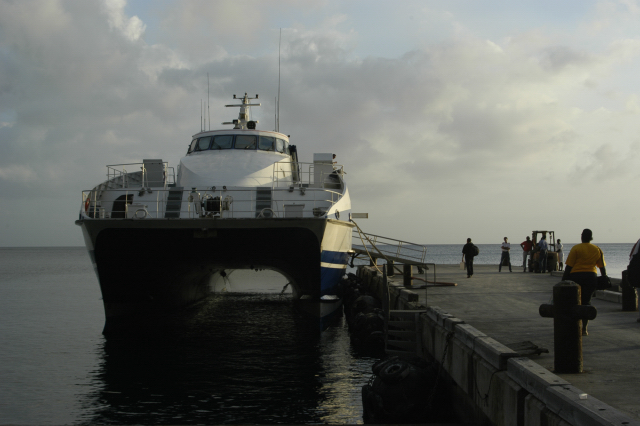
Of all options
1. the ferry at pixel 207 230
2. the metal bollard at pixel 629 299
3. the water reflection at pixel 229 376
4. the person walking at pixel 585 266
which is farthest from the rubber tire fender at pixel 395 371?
the ferry at pixel 207 230

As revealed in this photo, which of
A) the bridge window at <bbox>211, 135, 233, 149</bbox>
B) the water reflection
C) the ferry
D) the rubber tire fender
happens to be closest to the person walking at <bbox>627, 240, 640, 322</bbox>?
the rubber tire fender

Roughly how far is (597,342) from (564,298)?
2176mm

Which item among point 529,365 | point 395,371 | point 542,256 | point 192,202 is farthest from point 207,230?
point 542,256

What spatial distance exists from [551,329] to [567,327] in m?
2.80

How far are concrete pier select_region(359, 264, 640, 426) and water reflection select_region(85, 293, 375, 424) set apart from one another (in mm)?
2036

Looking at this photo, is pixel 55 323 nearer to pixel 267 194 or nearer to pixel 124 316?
pixel 124 316

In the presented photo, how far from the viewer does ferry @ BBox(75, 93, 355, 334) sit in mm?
13188

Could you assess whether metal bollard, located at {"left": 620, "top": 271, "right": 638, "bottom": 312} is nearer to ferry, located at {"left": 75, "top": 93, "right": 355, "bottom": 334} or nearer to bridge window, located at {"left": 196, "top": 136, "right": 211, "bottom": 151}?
ferry, located at {"left": 75, "top": 93, "right": 355, "bottom": 334}

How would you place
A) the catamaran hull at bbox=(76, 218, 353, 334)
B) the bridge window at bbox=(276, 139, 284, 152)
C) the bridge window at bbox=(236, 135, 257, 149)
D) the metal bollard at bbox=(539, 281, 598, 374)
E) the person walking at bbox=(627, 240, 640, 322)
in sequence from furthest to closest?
the bridge window at bbox=(276, 139, 284, 152)
the bridge window at bbox=(236, 135, 257, 149)
the catamaran hull at bbox=(76, 218, 353, 334)
the person walking at bbox=(627, 240, 640, 322)
the metal bollard at bbox=(539, 281, 598, 374)

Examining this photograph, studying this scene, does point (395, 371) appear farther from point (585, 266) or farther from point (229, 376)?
point (229, 376)

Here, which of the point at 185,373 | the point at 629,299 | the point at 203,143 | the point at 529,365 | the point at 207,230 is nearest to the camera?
the point at 529,365

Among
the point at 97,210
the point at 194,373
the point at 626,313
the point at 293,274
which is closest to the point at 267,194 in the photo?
the point at 293,274

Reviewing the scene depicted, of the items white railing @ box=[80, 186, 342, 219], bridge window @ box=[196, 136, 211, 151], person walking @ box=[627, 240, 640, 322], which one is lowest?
person walking @ box=[627, 240, 640, 322]

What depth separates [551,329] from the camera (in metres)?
7.46
